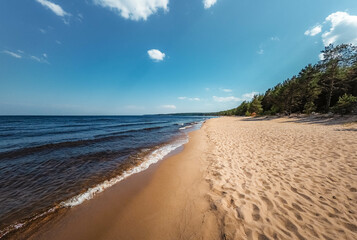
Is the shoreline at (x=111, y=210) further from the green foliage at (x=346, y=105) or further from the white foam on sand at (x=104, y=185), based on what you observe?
the green foliage at (x=346, y=105)

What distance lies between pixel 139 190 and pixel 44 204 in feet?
9.47

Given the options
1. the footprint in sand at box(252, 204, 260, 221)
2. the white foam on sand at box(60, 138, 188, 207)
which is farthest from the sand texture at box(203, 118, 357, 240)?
the white foam on sand at box(60, 138, 188, 207)

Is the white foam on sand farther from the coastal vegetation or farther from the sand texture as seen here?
the coastal vegetation

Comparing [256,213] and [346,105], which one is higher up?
[346,105]

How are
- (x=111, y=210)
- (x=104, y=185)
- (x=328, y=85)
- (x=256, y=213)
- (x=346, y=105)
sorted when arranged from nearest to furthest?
(x=256, y=213)
(x=111, y=210)
(x=104, y=185)
(x=346, y=105)
(x=328, y=85)

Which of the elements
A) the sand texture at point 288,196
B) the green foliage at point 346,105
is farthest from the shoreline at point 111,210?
the green foliage at point 346,105

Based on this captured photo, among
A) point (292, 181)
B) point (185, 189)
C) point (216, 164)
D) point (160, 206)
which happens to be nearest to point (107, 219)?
point (160, 206)

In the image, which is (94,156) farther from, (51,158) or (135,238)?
(135,238)

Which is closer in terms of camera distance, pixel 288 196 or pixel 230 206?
pixel 230 206

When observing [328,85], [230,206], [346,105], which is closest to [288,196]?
[230,206]

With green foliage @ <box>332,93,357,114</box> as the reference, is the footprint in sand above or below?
below

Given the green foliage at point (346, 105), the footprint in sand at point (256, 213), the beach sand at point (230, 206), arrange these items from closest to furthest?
the beach sand at point (230, 206)
the footprint in sand at point (256, 213)
the green foliage at point (346, 105)

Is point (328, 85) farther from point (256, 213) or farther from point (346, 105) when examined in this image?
point (256, 213)

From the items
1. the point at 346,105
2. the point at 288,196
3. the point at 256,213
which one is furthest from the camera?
the point at 346,105
